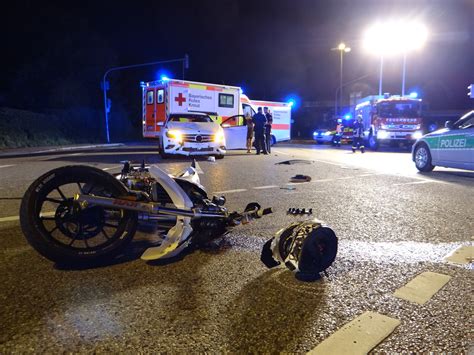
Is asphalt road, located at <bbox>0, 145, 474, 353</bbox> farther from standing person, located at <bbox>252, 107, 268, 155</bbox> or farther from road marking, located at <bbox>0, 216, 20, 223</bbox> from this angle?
standing person, located at <bbox>252, 107, 268, 155</bbox>

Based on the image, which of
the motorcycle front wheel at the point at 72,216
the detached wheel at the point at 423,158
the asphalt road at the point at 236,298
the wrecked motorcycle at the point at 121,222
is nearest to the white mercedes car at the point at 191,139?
the detached wheel at the point at 423,158

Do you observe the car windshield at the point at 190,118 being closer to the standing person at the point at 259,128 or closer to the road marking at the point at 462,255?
the standing person at the point at 259,128

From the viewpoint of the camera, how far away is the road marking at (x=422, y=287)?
2.69 metres

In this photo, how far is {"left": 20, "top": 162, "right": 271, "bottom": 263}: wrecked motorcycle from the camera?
2.99 metres

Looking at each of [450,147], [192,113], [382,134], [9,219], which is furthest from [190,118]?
[382,134]

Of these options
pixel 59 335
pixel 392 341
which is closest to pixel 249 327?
pixel 392 341

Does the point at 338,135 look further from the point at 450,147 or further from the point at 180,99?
the point at 450,147

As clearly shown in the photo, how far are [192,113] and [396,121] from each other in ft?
37.7

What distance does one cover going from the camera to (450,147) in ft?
29.8

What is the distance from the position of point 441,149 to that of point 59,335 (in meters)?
9.33

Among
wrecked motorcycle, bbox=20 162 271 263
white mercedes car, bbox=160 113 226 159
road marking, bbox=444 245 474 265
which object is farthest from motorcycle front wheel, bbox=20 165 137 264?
white mercedes car, bbox=160 113 226 159

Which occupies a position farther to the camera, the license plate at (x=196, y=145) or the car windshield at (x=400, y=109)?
the car windshield at (x=400, y=109)

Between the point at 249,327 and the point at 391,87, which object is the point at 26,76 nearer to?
the point at 249,327

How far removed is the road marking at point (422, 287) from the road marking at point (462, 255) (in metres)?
0.42
